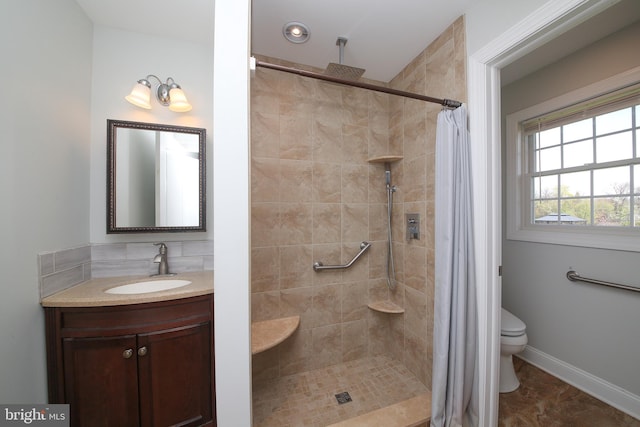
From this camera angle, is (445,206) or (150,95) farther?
(150,95)

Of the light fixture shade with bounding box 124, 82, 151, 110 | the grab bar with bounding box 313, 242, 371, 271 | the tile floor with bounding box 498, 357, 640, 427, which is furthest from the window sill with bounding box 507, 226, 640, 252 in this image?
the light fixture shade with bounding box 124, 82, 151, 110

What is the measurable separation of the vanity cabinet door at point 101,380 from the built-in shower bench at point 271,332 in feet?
1.99

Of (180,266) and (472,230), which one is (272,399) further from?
(472,230)

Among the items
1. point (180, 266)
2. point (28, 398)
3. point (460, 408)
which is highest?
point (180, 266)

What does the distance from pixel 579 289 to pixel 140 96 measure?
11.3 ft

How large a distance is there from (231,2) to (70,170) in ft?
4.36

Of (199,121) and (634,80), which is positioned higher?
(634,80)

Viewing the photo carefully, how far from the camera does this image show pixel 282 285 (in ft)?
5.72

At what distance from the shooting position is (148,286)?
139 cm

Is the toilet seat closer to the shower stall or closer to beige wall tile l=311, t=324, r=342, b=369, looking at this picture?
the shower stall

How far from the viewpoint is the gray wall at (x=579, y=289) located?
145cm

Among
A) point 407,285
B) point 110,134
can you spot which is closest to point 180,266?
point 110,134

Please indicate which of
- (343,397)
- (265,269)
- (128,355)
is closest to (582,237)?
(343,397)

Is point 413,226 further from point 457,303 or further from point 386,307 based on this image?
point 386,307
